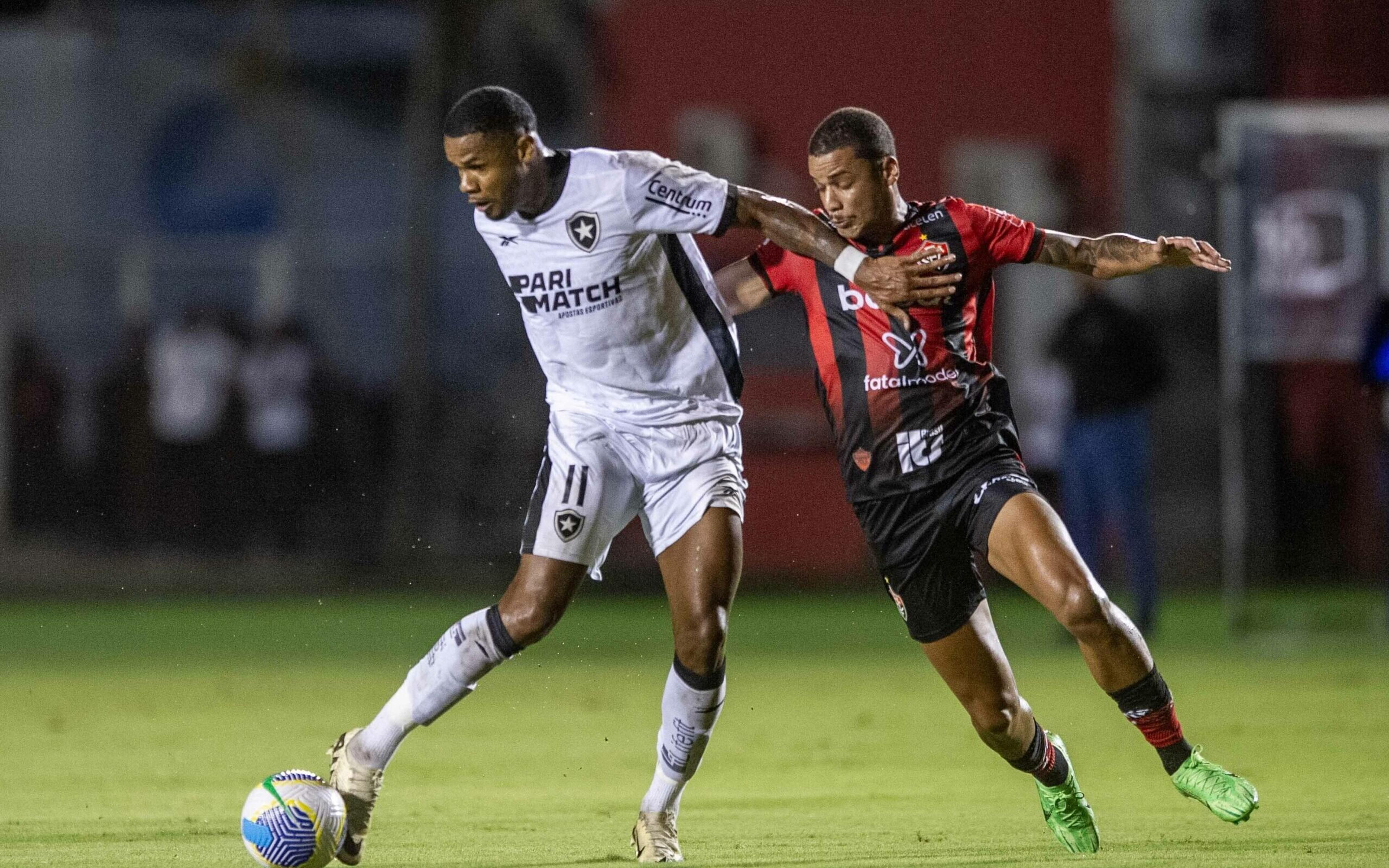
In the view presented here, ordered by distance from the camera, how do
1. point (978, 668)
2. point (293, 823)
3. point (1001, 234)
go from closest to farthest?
point (293, 823) < point (978, 668) < point (1001, 234)

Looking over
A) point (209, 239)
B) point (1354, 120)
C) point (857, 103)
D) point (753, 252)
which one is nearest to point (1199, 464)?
point (857, 103)

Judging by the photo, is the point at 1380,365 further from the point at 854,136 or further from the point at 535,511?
the point at 535,511

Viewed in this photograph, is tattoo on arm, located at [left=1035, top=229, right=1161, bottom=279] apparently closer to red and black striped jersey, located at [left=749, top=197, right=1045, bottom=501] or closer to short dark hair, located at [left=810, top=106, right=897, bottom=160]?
red and black striped jersey, located at [left=749, top=197, right=1045, bottom=501]

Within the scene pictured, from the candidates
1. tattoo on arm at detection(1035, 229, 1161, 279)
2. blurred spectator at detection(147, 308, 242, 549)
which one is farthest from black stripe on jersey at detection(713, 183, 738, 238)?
blurred spectator at detection(147, 308, 242, 549)

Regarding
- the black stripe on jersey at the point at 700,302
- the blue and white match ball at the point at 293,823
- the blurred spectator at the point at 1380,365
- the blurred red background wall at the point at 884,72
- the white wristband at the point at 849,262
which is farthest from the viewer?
the blurred red background wall at the point at 884,72

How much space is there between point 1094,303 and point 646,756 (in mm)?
5755

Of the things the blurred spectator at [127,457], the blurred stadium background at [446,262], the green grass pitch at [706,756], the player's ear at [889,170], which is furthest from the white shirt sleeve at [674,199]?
the blurred spectator at [127,457]

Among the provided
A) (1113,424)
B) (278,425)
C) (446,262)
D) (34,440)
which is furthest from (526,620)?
(446,262)

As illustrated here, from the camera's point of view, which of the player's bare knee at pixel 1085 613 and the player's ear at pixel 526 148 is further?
the player's ear at pixel 526 148

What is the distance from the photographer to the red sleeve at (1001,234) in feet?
21.4

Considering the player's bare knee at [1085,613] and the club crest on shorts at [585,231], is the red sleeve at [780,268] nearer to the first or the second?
the club crest on shorts at [585,231]

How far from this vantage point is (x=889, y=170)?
6.49 m

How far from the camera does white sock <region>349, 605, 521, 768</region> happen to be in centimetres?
638

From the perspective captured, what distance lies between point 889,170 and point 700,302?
76 cm
